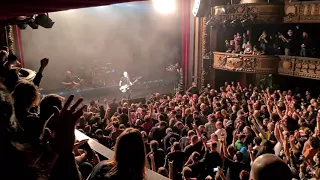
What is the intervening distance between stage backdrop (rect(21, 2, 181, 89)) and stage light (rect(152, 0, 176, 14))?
28 cm

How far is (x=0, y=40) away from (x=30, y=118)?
27.1 feet

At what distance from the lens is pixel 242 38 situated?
48.1 ft

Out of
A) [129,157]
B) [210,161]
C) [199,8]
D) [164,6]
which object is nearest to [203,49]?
[199,8]

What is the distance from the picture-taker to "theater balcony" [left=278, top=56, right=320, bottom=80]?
11518mm

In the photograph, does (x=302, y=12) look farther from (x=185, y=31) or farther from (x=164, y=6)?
(x=164, y=6)

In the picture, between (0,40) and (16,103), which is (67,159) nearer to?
(16,103)

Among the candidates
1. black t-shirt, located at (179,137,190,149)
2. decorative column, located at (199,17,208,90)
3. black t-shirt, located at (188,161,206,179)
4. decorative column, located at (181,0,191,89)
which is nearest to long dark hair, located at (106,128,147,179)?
black t-shirt, located at (188,161,206,179)

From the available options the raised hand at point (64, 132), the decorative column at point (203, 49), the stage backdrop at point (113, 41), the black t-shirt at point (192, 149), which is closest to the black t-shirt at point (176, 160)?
the black t-shirt at point (192, 149)

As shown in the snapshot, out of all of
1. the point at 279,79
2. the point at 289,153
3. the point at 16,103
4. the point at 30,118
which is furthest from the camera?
the point at 279,79

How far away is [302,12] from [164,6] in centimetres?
780

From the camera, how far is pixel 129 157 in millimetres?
1821

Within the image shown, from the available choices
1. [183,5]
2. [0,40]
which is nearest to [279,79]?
[183,5]

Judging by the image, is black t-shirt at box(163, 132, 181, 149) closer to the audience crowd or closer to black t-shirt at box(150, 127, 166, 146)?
the audience crowd

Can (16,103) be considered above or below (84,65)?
above
